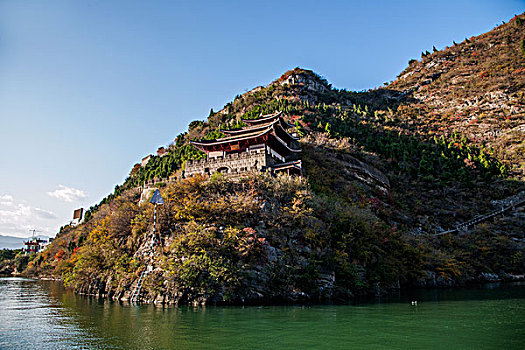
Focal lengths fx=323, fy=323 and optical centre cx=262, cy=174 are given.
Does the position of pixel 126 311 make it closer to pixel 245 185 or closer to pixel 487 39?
pixel 245 185

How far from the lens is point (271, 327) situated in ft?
36.2

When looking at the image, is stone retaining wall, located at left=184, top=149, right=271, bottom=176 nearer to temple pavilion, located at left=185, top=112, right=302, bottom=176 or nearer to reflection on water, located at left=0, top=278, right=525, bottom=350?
temple pavilion, located at left=185, top=112, right=302, bottom=176

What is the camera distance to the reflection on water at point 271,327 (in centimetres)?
901

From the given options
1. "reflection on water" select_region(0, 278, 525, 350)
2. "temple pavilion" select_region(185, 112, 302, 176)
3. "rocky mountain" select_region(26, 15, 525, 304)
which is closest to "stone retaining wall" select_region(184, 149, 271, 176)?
"temple pavilion" select_region(185, 112, 302, 176)

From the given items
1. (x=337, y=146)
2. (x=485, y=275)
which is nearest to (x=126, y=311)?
(x=485, y=275)

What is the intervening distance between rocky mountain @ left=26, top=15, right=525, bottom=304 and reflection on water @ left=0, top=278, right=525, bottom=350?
10.0ft

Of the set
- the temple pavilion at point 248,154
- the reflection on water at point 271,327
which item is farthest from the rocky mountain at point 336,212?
the reflection on water at point 271,327

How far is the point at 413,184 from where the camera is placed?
46.0m

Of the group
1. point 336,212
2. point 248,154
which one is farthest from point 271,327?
point 248,154

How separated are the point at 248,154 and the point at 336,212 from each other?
9260mm

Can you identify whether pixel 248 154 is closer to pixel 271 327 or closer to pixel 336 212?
pixel 336 212

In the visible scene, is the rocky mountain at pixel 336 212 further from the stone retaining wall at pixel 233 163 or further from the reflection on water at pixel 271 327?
the reflection on water at pixel 271 327

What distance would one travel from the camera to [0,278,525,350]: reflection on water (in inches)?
355

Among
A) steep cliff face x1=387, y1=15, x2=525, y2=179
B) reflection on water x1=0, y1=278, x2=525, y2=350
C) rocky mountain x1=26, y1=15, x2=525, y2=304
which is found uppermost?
steep cliff face x1=387, y1=15, x2=525, y2=179
